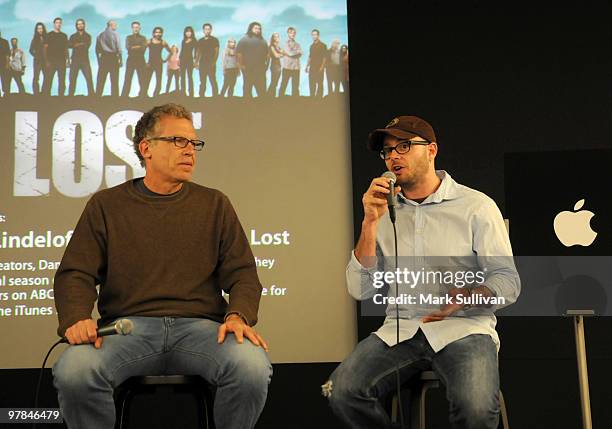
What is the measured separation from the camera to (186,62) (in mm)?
4520

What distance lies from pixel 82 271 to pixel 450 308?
1.31 meters

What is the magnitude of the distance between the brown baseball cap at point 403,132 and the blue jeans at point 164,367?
0.96 meters

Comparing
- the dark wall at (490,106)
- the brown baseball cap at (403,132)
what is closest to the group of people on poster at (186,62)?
the dark wall at (490,106)

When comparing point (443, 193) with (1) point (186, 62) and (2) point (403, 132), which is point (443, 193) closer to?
(2) point (403, 132)

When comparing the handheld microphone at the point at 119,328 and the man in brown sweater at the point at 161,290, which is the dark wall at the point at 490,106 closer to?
the man in brown sweater at the point at 161,290

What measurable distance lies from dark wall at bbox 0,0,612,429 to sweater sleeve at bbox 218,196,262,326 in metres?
1.43

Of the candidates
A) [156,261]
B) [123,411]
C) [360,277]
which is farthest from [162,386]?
[360,277]

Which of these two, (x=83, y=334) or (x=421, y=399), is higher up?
(x=83, y=334)

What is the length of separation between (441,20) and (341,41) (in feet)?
1.86

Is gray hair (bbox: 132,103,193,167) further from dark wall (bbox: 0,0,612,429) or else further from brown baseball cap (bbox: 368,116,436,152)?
dark wall (bbox: 0,0,612,429)

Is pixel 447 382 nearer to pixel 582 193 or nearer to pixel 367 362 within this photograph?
pixel 367 362

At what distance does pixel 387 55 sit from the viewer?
179 inches

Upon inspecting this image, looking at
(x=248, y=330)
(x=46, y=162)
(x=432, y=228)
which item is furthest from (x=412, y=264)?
(x=46, y=162)

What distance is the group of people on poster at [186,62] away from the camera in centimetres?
450
